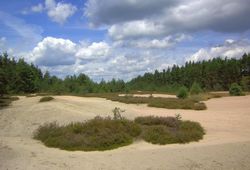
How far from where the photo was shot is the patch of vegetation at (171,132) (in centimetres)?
1614

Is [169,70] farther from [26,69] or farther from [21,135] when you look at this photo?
[21,135]

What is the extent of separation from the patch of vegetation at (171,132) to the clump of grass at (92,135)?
2.40 feet

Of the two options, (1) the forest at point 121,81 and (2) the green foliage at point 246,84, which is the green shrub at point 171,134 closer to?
(1) the forest at point 121,81

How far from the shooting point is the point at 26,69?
83.0 meters

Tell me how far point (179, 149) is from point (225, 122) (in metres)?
9.88

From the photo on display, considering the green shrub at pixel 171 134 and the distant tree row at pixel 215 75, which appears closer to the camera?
the green shrub at pixel 171 134

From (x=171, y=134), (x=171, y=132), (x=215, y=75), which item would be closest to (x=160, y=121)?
(x=171, y=132)

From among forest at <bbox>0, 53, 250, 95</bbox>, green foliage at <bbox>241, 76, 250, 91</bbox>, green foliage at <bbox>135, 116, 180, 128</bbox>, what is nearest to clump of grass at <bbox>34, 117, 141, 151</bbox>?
green foliage at <bbox>135, 116, 180, 128</bbox>

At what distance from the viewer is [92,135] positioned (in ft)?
52.5

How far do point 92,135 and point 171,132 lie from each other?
12.6 feet

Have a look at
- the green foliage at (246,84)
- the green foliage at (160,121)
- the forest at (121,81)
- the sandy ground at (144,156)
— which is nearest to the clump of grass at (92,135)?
the sandy ground at (144,156)

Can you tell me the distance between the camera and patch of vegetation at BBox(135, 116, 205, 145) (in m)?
16.1

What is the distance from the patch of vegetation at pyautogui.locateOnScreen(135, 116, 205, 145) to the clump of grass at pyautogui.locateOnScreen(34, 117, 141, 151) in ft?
2.40

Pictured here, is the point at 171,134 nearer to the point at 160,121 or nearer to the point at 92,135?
the point at 160,121
